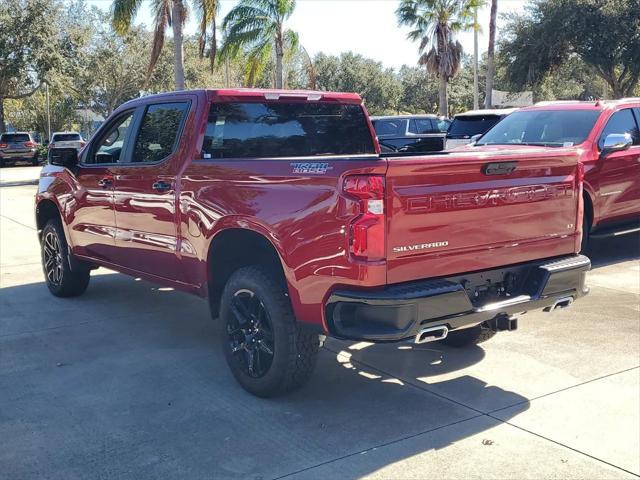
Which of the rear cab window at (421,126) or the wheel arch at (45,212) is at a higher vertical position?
the rear cab window at (421,126)

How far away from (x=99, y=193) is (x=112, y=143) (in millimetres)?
465

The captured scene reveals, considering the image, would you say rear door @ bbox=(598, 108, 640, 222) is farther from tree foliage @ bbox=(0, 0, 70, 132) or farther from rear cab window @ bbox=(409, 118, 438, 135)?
tree foliage @ bbox=(0, 0, 70, 132)

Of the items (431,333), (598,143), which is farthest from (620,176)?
(431,333)

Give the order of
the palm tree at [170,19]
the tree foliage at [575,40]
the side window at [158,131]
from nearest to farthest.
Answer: the side window at [158,131] < the palm tree at [170,19] < the tree foliage at [575,40]

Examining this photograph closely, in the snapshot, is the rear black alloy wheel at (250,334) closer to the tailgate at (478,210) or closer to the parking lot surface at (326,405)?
the parking lot surface at (326,405)

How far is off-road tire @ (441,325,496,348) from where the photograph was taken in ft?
18.7

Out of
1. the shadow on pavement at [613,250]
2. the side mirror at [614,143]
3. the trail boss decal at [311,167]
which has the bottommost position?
the shadow on pavement at [613,250]

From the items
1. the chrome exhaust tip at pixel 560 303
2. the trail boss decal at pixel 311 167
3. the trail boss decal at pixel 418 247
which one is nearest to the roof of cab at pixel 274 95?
the trail boss decal at pixel 311 167

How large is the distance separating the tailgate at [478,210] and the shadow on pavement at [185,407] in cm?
99

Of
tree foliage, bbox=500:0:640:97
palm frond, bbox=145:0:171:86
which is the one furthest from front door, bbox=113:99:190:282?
tree foliage, bbox=500:0:640:97

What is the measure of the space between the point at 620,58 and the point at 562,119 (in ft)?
77.8

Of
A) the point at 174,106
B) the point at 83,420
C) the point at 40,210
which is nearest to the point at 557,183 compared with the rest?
the point at 174,106

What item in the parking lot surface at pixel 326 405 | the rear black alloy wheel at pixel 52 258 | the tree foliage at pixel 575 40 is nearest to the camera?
the parking lot surface at pixel 326 405

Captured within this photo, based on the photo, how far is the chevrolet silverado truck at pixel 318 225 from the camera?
Result: 3.96 m
